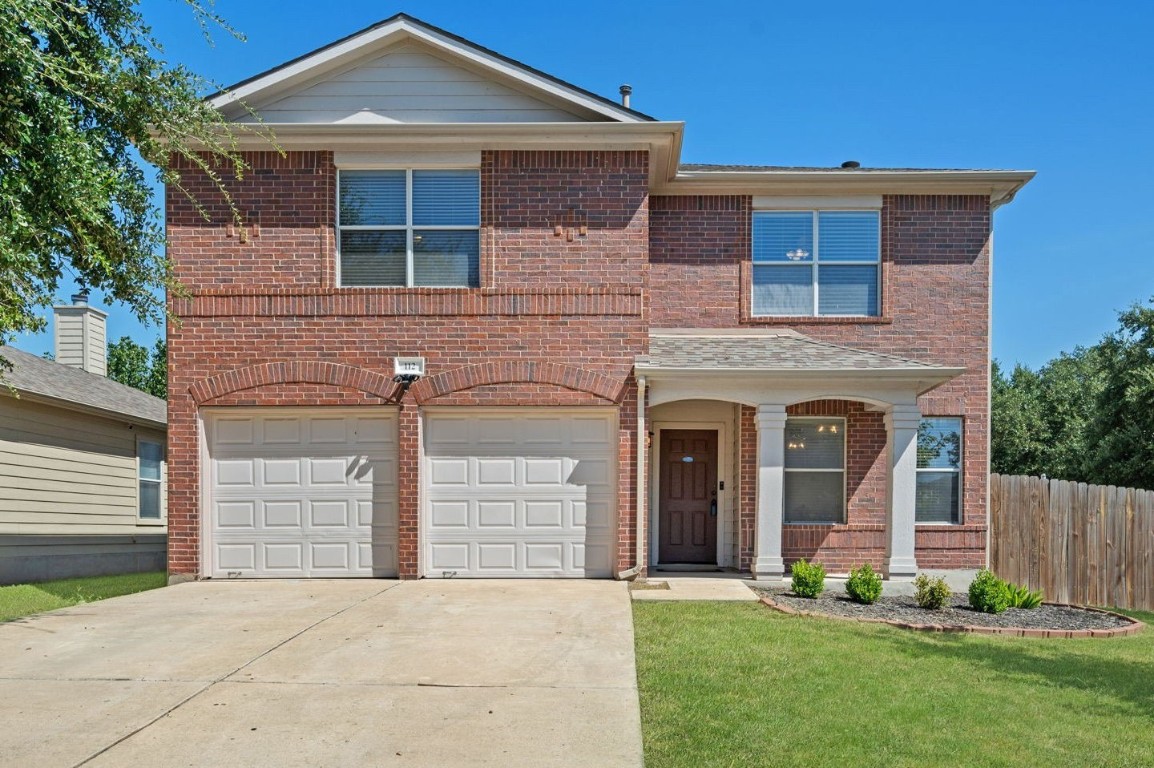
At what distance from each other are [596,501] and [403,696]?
553cm

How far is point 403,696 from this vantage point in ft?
18.9

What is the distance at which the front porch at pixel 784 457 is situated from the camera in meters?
10.9

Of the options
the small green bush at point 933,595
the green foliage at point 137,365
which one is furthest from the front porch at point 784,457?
the green foliage at point 137,365

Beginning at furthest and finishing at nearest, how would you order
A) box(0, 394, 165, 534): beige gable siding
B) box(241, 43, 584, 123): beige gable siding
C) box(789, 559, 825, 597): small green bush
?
box(0, 394, 165, 534): beige gable siding, box(241, 43, 584, 123): beige gable siding, box(789, 559, 825, 597): small green bush

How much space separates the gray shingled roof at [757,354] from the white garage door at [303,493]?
12.9ft

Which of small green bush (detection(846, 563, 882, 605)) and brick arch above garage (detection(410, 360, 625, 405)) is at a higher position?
brick arch above garage (detection(410, 360, 625, 405))

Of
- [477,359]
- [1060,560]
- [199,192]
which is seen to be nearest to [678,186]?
[477,359]

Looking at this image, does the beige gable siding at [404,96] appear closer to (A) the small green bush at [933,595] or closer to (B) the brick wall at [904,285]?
(B) the brick wall at [904,285]

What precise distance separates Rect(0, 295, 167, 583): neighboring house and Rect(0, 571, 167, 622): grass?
0.59m

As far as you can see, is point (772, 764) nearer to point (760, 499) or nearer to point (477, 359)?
point (760, 499)

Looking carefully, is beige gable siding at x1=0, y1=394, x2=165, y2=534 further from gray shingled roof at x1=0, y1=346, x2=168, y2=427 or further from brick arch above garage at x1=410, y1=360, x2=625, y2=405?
brick arch above garage at x1=410, y1=360, x2=625, y2=405

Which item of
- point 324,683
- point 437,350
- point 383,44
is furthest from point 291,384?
point 324,683

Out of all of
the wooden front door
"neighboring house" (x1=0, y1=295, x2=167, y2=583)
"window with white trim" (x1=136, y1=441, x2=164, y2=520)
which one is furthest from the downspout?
"window with white trim" (x1=136, y1=441, x2=164, y2=520)

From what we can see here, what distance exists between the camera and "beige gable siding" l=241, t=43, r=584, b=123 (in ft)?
36.6
